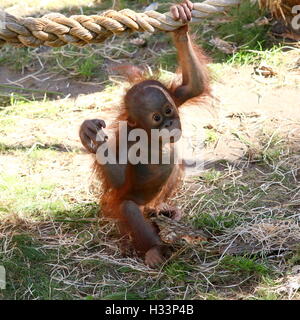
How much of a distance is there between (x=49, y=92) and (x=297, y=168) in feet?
Result: 6.90

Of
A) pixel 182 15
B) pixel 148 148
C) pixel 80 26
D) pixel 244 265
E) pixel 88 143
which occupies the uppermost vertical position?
pixel 182 15

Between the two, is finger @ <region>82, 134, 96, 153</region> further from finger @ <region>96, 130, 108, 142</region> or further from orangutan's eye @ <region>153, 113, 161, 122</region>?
orangutan's eye @ <region>153, 113, 161, 122</region>

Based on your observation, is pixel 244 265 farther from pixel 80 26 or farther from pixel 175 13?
pixel 80 26

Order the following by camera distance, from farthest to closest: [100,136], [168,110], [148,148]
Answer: [148,148]
[168,110]
[100,136]

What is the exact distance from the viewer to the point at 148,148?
3.74 m

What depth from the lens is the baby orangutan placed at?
11.4 feet

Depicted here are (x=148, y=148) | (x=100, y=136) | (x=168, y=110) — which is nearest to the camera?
(x=100, y=136)

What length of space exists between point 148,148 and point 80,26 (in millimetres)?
727

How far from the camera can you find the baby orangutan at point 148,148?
3.47 metres

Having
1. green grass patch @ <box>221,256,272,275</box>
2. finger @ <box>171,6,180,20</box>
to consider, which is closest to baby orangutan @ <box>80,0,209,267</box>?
finger @ <box>171,6,180,20</box>

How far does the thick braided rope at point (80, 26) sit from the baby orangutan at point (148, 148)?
9 centimetres

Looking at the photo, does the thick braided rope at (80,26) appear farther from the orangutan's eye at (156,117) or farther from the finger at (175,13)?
the orangutan's eye at (156,117)

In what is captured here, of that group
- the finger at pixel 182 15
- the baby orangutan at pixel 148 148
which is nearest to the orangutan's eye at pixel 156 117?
the baby orangutan at pixel 148 148

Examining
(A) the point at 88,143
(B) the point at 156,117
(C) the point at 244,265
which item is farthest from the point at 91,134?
(C) the point at 244,265
